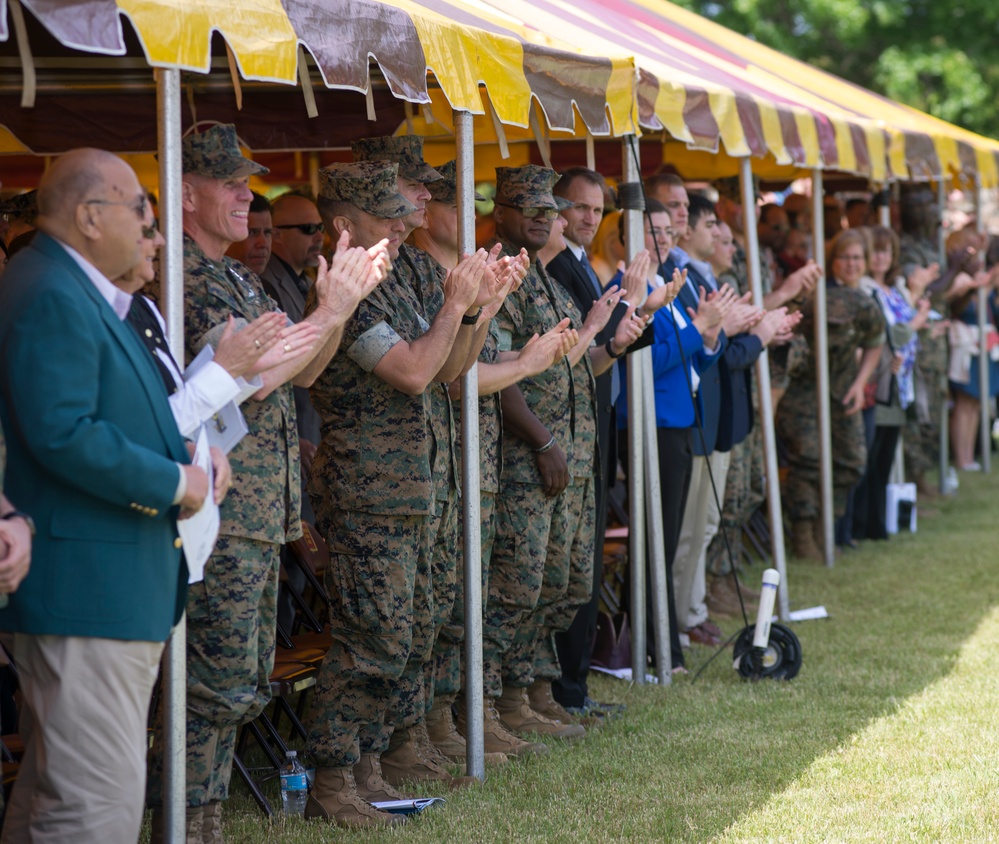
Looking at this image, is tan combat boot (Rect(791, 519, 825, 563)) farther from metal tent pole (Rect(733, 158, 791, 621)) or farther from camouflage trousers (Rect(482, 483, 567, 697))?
camouflage trousers (Rect(482, 483, 567, 697))

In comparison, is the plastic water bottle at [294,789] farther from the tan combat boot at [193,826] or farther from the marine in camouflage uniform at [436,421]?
the tan combat boot at [193,826]

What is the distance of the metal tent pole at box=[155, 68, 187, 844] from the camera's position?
11.4ft

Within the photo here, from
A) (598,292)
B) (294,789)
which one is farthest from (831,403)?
(294,789)

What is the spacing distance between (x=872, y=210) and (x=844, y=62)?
36.7 ft

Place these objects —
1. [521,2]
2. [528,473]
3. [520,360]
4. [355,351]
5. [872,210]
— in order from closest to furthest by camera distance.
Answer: [355,351] < [520,360] < [528,473] < [521,2] < [872,210]

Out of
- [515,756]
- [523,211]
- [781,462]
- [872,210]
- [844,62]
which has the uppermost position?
[844,62]

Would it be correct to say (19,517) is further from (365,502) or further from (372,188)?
(372,188)

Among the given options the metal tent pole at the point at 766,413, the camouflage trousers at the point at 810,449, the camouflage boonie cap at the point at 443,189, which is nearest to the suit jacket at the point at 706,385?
the metal tent pole at the point at 766,413

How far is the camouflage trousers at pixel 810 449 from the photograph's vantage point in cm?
964

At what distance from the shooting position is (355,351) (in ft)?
14.6

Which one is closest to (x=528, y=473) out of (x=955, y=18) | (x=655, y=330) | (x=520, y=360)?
(x=520, y=360)

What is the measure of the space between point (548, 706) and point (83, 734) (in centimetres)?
299

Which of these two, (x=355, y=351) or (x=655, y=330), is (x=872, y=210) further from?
(x=355, y=351)

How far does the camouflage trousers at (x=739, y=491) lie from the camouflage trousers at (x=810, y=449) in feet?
3.14
